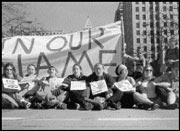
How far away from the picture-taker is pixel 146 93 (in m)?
7.88

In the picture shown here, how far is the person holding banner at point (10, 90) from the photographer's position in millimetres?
7855

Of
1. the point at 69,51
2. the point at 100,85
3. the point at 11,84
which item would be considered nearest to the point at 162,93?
the point at 100,85

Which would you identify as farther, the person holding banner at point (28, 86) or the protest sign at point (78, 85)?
the person holding banner at point (28, 86)

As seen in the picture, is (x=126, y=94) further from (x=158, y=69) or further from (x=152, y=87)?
(x=158, y=69)

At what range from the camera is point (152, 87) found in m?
7.89

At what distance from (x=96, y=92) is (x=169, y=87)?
164 cm

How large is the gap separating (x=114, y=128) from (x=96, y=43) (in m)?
4.58

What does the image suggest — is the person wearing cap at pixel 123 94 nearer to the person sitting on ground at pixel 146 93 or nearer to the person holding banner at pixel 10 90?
the person sitting on ground at pixel 146 93

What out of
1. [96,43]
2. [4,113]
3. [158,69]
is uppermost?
[96,43]

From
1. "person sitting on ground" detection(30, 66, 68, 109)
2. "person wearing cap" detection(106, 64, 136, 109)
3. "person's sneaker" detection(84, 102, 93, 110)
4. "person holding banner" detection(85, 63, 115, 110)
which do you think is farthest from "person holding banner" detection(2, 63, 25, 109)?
"person wearing cap" detection(106, 64, 136, 109)

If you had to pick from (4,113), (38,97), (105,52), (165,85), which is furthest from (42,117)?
(105,52)

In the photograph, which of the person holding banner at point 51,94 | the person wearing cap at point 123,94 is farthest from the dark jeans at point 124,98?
the person holding banner at point 51,94

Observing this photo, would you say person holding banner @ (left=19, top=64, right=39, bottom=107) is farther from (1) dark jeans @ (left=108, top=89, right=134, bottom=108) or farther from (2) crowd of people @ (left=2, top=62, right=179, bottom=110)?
(1) dark jeans @ (left=108, top=89, right=134, bottom=108)

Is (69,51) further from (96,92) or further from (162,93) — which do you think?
(162,93)
